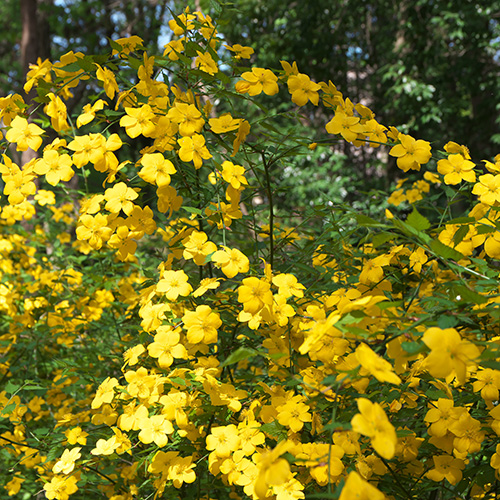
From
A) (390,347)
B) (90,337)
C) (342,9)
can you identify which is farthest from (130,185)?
(342,9)

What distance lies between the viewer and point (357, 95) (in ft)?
21.0

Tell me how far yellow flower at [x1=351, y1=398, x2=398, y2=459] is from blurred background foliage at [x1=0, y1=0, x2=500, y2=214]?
464 centimetres

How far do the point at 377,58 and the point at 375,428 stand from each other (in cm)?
683

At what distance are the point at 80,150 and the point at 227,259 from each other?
40 centimetres

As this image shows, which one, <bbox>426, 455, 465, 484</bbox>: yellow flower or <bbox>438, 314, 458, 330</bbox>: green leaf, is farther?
<bbox>426, 455, 465, 484</bbox>: yellow flower

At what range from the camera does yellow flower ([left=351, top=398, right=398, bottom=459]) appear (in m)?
0.56

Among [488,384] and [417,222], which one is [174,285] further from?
[488,384]

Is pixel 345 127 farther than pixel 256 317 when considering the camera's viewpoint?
Yes

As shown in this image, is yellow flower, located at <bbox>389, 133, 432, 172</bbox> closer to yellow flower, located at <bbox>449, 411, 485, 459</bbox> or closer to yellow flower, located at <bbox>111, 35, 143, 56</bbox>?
yellow flower, located at <bbox>449, 411, 485, 459</bbox>

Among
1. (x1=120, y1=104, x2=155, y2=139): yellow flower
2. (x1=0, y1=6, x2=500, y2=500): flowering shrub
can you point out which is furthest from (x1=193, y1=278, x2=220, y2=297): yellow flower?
(x1=120, y1=104, x2=155, y2=139): yellow flower

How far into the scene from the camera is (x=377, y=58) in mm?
6602

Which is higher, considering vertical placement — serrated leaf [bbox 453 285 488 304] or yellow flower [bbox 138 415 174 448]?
serrated leaf [bbox 453 285 488 304]

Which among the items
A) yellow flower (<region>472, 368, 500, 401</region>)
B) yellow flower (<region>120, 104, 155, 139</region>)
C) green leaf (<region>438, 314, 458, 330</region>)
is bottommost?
yellow flower (<region>472, 368, 500, 401</region>)

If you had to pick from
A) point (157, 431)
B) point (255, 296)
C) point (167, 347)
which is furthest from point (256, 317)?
point (157, 431)
